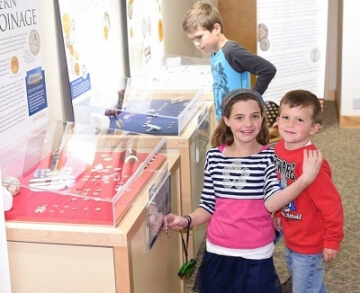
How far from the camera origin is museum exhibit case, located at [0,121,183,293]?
64.8 inches

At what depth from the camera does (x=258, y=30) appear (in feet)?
16.0

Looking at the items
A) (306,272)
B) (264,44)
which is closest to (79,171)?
(306,272)

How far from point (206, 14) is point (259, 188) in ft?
4.16

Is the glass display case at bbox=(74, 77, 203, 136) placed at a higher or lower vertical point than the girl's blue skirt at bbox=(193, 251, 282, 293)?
higher

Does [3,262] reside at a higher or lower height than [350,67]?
higher

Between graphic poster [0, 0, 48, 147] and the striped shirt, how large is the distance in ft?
2.30

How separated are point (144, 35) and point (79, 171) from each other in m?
1.69

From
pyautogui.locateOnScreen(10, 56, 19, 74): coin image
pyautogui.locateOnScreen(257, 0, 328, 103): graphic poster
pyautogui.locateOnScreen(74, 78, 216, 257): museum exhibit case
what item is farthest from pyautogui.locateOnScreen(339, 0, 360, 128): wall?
pyautogui.locateOnScreen(10, 56, 19, 74): coin image

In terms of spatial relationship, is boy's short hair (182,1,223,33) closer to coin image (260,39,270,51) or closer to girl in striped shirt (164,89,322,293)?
girl in striped shirt (164,89,322,293)

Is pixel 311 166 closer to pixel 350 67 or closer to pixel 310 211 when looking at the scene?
pixel 310 211

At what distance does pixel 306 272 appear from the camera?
2.02 metres

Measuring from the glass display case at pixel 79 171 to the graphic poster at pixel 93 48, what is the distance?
28cm

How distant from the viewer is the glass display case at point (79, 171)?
1.70 metres

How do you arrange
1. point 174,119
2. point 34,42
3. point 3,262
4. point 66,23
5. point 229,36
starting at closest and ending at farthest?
point 3,262, point 34,42, point 66,23, point 174,119, point 229,36
